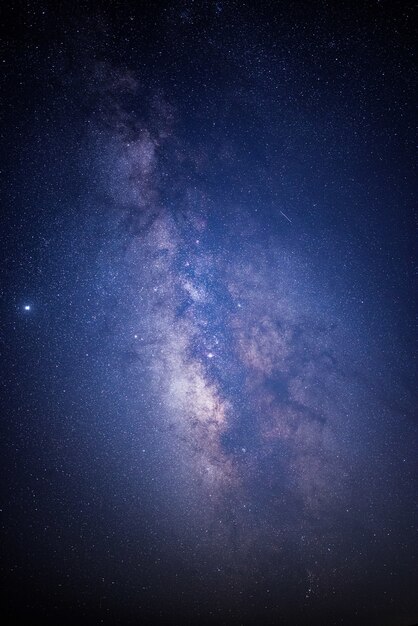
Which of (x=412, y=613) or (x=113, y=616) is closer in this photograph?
(x=113, y=616)

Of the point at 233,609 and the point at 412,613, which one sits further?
the point at 412,613

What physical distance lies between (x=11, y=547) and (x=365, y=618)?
9.42 meters

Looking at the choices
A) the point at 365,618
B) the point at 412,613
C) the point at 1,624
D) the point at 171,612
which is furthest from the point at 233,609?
the point at 1,624

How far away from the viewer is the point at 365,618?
8406 mm

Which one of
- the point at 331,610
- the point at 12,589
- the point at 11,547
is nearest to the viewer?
the point at 11,547

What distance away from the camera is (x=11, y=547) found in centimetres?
679

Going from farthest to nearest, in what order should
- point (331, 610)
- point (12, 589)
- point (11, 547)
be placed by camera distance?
point (331, 610), point (12, 589), point (11, 547)

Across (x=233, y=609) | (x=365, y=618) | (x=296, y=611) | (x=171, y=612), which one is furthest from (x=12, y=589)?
(x=365, y=618)

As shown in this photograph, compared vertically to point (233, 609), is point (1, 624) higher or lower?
lower

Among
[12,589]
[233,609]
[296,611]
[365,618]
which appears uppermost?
[365,618]

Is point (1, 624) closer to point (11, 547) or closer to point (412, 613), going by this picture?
point (11, 547)

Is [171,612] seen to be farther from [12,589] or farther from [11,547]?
[11,547]

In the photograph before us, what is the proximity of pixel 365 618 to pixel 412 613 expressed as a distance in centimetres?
134

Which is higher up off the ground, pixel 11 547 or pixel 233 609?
pixel 233 609
